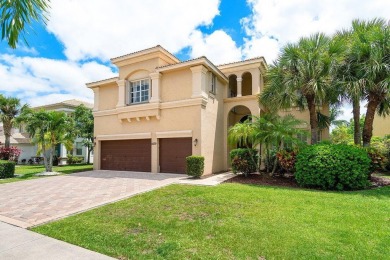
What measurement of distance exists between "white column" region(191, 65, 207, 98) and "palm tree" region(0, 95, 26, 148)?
25.8 m

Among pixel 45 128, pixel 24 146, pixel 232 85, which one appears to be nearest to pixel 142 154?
pixel 45 128

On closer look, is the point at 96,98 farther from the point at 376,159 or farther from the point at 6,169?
the point at 376,159

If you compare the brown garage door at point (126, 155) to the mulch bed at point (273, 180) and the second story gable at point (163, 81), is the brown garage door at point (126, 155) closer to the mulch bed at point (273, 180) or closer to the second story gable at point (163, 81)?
the second story gable at point (163, 81)

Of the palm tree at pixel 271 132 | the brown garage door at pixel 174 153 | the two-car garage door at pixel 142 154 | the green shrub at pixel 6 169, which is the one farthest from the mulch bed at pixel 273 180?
the green shrub at pixel 6 169

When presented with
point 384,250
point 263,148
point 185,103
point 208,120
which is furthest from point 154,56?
point 384,250

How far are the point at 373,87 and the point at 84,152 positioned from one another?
103ft

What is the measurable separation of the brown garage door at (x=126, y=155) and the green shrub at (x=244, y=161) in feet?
21.0

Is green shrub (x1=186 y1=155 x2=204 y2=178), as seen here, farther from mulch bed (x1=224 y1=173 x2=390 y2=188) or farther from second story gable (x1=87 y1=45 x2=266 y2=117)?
second story gable (x1=87 y1=45 x2=266 y2=117)

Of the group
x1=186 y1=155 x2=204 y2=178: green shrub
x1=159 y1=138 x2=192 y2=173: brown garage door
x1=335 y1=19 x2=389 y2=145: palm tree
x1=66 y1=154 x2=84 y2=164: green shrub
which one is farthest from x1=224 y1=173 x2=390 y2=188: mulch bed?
x1=66 y1=154 x2=84 y2=164: green shrub

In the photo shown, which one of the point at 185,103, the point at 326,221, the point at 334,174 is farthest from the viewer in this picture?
the point at 185,103

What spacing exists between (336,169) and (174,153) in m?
9.44

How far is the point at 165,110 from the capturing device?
52.8 ft

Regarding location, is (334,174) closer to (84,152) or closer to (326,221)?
(326,221)

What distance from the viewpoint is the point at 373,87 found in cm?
1167
